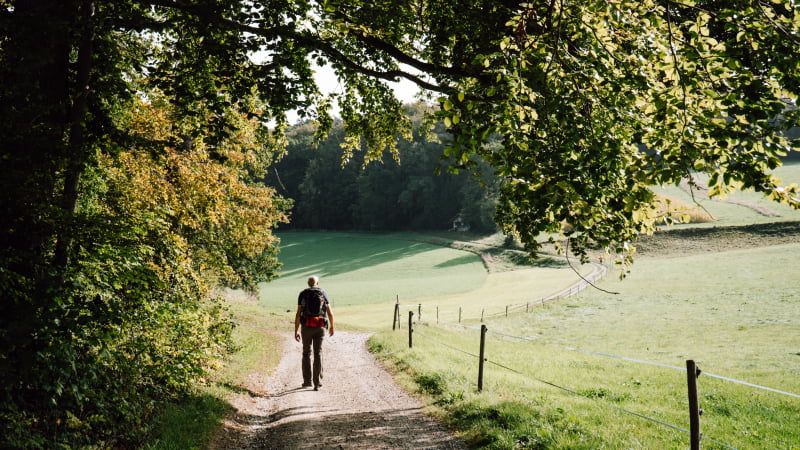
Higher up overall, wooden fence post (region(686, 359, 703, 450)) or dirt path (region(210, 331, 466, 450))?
wooden fence post (region(686, 359, 703, 450))

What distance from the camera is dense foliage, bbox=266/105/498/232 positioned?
81.8m

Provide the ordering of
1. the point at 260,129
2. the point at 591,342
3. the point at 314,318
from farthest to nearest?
the point at 591,342 → the point at 314,318 → the point at 260,129

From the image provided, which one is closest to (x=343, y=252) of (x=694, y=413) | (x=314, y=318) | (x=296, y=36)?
(x=314, y=318)

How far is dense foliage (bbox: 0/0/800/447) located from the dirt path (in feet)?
4.51

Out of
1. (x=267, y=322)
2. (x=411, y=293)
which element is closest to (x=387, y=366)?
(x=267, y=322)

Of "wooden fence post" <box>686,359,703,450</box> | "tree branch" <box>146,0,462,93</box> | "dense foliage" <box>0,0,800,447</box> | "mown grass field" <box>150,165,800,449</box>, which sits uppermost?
"tree branch" <box>146,0,462,93</box>

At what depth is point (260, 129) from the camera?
356 inches

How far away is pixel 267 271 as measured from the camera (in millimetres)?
25125

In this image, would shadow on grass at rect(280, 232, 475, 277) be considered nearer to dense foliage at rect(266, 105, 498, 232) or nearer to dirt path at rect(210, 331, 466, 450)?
dense foliage at rect(266, 105, 498, 232)

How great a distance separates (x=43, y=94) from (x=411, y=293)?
120 ft

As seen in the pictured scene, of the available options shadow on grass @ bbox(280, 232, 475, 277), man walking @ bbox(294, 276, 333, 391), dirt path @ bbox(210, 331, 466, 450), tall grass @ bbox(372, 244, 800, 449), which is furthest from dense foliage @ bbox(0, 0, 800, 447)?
shadow on grass @ bbox(280, 232, 475, 277)

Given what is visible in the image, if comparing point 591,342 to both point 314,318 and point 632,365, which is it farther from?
point 314,318

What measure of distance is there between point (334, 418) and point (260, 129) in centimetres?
575

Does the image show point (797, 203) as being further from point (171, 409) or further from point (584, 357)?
point (584, 357)
